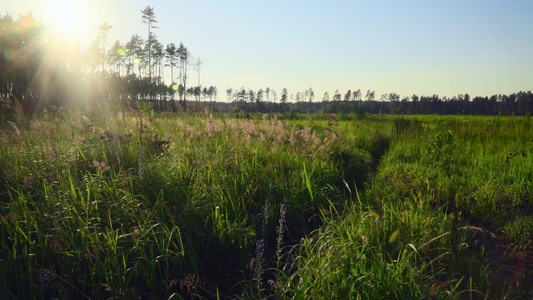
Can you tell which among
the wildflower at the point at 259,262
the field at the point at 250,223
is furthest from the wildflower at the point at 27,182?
the wildflower at the point at 259,262

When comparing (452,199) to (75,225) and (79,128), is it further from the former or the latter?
(79,128)

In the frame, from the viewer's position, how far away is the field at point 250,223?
77.9 inches

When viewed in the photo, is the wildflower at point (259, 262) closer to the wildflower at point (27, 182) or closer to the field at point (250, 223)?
the field at point (250, 223)

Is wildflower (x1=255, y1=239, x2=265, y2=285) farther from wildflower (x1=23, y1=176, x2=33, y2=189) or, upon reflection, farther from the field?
wildflower (x1=23, y1=176, x2=33, y2=189)

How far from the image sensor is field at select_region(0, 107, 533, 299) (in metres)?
1.98

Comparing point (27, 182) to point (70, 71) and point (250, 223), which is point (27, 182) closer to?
point (250, 223)

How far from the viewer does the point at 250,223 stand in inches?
115

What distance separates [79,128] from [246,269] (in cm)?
447

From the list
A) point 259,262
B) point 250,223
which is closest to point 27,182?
point 250,223

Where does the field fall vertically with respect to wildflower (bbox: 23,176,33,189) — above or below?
below

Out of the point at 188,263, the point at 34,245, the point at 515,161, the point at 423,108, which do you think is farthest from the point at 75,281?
the point at 423,108

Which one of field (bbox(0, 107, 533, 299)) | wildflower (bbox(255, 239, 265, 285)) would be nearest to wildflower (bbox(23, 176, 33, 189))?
field (bbox(0, 107, 533, 299))

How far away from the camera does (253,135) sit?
209 inches

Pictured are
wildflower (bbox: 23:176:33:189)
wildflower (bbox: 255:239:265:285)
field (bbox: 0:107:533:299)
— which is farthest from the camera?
wildflower (bbox: 23:176:33:189)
